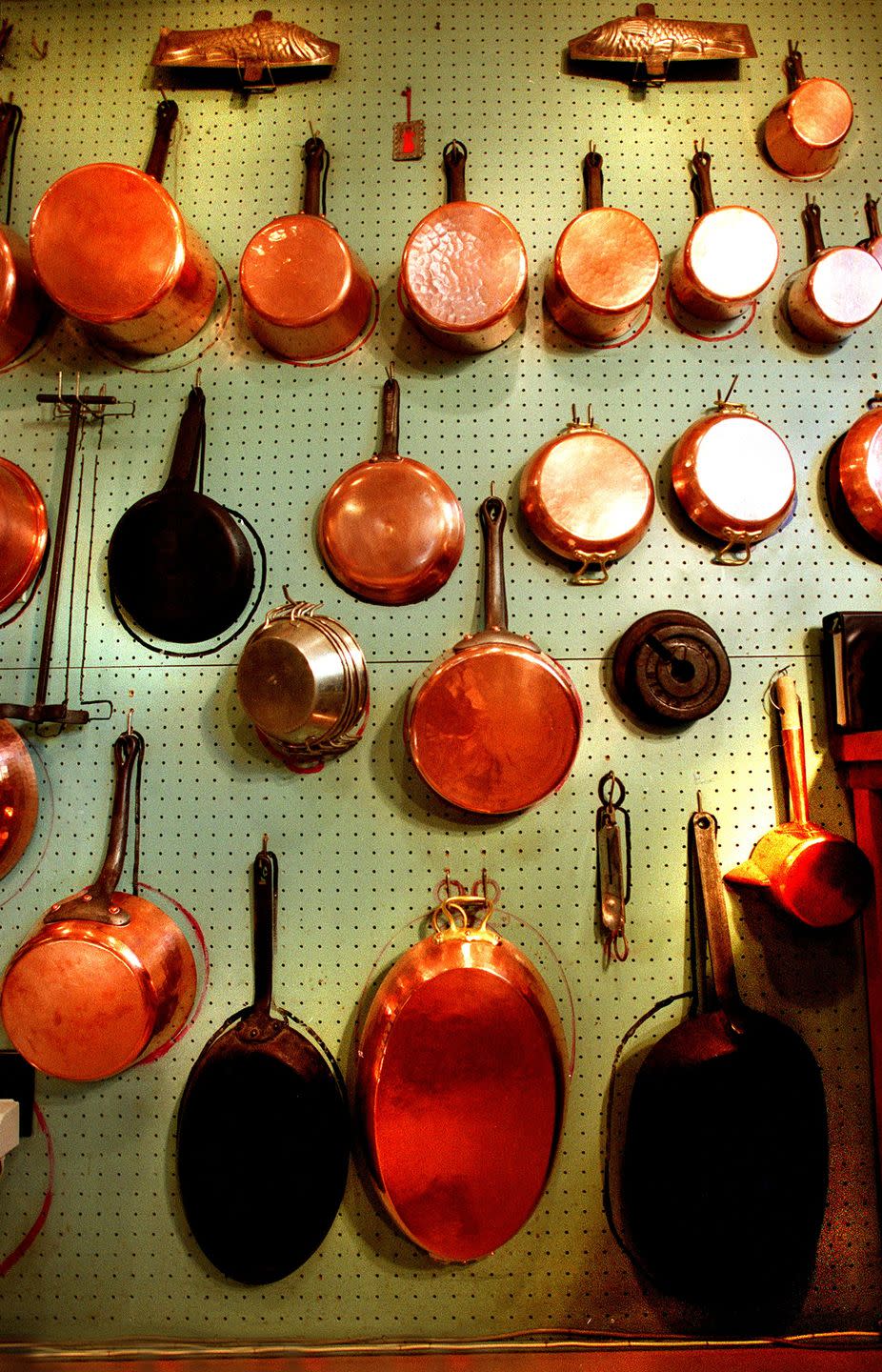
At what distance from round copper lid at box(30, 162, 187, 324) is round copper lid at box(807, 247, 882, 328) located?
1.20m

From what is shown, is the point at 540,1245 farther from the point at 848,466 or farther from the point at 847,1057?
the point at 848,466

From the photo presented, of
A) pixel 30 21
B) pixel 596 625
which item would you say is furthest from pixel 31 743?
pixel 30 21

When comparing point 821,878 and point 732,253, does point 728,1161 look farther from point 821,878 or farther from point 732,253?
point 732,253

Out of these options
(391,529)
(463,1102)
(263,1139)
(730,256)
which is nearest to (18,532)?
(391,529)

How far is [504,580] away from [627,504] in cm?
26

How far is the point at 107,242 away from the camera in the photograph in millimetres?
1400

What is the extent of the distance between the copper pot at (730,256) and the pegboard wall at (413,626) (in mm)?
89

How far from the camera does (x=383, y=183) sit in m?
1.52

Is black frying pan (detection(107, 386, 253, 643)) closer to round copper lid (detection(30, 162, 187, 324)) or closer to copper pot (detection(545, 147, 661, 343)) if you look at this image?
round copper lid (detection(30, 162, 187, 324))

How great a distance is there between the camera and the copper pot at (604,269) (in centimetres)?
140

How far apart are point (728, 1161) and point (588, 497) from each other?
1161mm

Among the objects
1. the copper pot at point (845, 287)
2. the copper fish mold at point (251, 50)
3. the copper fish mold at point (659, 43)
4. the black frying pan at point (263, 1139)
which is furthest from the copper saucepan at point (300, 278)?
the black frying pan at point (263, 1139)

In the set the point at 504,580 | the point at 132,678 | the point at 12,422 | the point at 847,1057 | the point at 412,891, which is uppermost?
the point at 12,422

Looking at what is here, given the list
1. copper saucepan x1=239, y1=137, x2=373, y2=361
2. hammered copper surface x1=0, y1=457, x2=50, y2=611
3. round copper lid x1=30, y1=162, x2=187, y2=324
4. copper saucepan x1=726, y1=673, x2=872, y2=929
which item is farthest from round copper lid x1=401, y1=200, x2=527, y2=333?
copper saucepan x1=726, y1=673, x2=872, y2=929
